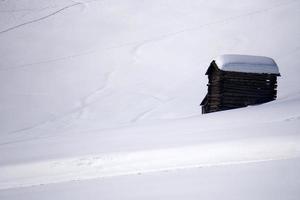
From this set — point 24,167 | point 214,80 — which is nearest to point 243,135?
point 24,167

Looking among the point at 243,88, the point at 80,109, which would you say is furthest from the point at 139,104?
the point at 243,88

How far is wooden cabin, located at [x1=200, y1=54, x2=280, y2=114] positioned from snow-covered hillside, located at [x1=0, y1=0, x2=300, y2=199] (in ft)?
4.38

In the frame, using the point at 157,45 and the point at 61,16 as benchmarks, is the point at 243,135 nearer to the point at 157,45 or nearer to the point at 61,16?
the point at 157,45

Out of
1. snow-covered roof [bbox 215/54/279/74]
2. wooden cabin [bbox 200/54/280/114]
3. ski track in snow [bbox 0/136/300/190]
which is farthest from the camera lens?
wooden cabin [bbox 200/54/280/114]

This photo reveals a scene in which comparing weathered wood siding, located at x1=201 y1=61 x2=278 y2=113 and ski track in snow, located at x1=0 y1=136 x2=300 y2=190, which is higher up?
weathered wood siding, located at x1=201 y1=61 x2=278 y2=113

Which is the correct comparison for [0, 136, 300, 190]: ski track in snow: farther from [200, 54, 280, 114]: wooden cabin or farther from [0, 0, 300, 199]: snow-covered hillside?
[200, 54, 280, 114]: wooden cabin

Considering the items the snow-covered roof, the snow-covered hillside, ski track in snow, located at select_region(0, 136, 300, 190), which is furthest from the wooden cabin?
ski track in snow, located at select_region(0, 136, 300, 190)

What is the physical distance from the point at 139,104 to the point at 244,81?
→ 14506 millimetres

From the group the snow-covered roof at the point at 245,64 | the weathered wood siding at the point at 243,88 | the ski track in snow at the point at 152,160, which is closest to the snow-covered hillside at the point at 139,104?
the ski track in snow at the point at 152,160

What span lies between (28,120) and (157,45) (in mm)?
25712

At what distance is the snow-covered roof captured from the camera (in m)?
17.2

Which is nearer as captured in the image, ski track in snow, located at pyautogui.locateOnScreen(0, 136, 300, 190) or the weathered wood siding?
ski track in snow, located at pyautogui.locateOnScreen(0, 136, 300, 190)

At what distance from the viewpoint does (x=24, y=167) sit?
8.15 meters

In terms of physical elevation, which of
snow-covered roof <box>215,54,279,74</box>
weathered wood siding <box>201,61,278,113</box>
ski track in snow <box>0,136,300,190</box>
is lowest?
ski track in snow <box>0,136,300,190</box>
